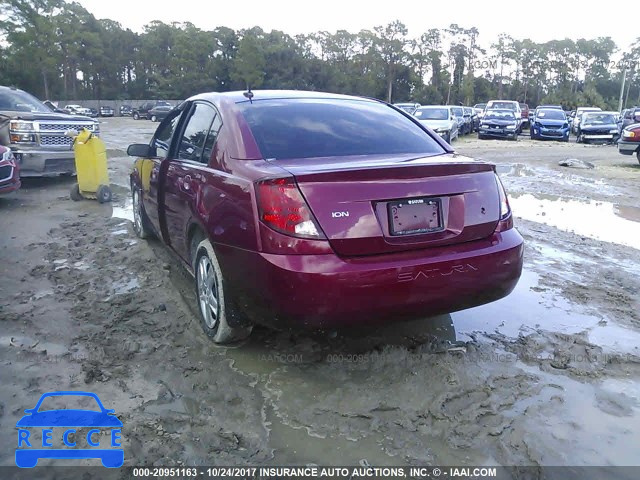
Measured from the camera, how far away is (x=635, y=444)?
2.59 meters

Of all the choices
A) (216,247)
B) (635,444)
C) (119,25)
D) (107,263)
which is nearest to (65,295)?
(107,263)

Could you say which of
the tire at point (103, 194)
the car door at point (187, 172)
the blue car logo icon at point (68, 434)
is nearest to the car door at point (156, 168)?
the car door at point (187, 172)

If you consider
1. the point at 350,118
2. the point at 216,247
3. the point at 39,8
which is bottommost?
the point at 216,247

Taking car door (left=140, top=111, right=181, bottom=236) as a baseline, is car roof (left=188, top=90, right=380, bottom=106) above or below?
above

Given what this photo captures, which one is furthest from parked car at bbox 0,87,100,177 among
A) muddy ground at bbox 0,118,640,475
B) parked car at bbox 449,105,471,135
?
parked car at bbox 449,105,471,135

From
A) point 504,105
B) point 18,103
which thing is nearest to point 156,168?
point 18,103

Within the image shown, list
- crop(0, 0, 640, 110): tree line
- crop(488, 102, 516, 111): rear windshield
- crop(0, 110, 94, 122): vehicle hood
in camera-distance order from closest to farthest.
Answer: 1. crop(0, 110, 94, 122): vehicle hood
2. crop(488, 102, 516, 111): rear windshield
3. crop(0, 0, 640, 110): tree line

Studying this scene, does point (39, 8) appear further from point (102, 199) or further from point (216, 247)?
point (216, 247)

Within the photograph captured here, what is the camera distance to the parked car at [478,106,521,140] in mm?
24703

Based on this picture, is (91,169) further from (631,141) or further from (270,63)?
(270,63)

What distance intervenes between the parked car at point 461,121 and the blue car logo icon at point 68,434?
24.6 m

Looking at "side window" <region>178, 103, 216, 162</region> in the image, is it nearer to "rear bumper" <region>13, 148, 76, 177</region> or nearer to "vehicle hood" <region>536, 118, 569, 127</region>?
"rear bumper" <region>13, 148, 76, 177</region>

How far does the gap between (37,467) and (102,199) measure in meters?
6.45

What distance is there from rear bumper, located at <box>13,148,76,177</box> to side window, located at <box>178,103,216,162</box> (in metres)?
6.48
